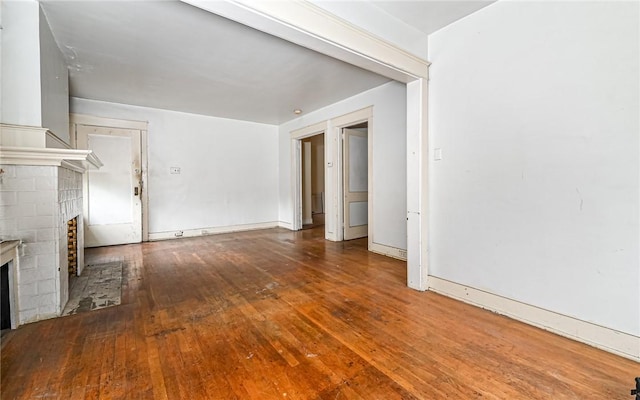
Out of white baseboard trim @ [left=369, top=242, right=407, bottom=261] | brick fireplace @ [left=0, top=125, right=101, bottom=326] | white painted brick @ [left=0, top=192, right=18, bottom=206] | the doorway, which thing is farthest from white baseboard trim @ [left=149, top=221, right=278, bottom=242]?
white painted brick @ [left=0, top=192, right=18, bottom=206]

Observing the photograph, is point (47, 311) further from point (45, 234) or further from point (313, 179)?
point (313, 179)

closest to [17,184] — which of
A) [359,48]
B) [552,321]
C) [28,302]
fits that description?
[28,302]

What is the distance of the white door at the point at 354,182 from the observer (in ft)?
17.3

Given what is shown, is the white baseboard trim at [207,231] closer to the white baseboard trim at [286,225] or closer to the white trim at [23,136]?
the white baseboard trim at [286,225]

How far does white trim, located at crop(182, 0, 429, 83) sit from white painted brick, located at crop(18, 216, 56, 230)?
2059mm

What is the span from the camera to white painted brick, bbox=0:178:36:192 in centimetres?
214

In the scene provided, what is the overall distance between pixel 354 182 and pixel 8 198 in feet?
14.7

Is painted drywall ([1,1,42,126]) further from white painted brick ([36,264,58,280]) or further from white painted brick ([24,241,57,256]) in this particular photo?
white painted brick ([36,264,58,280])

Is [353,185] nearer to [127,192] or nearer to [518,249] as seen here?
[518,249]

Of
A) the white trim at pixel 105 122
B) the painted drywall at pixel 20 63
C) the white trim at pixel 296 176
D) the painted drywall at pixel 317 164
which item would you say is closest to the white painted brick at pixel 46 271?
the painted drywall at pixel 20 63

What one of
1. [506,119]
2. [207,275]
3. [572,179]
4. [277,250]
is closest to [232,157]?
[277,250]

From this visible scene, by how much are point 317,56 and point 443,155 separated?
1746 mm

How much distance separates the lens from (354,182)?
541 cm

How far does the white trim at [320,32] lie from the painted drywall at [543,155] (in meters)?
0.49
